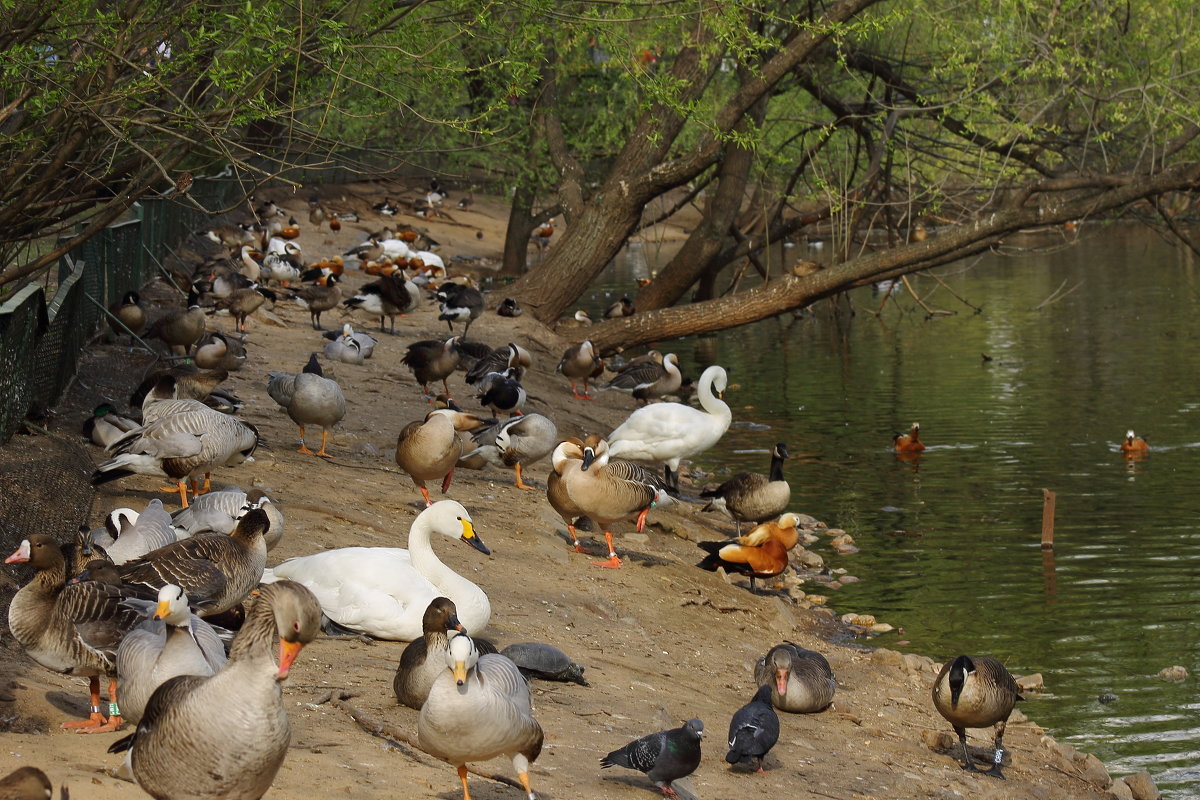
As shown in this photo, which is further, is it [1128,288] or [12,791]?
[1128,288]

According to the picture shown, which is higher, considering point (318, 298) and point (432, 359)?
point (318, 298)

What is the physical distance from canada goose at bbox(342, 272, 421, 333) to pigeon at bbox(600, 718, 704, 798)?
63.7 ft

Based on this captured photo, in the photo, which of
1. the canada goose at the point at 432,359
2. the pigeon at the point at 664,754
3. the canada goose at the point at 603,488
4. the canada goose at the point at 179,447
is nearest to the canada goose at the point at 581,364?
the canada goose at the point at 432,359

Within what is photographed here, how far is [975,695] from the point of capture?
385 inches

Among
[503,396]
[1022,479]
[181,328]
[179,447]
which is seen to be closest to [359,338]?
[181,328]

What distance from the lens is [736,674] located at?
1150 cm

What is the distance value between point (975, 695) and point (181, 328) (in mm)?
13011

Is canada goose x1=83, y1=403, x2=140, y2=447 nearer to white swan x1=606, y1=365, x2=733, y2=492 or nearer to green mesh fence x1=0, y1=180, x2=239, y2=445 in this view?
green mesh fence x1=0, y1=180, x2=239, y2=445

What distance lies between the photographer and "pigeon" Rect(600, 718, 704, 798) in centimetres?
744

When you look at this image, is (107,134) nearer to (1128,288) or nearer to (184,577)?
(184,577)

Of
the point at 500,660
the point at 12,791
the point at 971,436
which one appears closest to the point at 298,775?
the point at 500,660

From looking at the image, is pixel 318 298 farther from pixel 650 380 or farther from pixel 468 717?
pixel 468 717

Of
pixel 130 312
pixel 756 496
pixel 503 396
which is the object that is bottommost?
pixel 756 496

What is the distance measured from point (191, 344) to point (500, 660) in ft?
44.3
